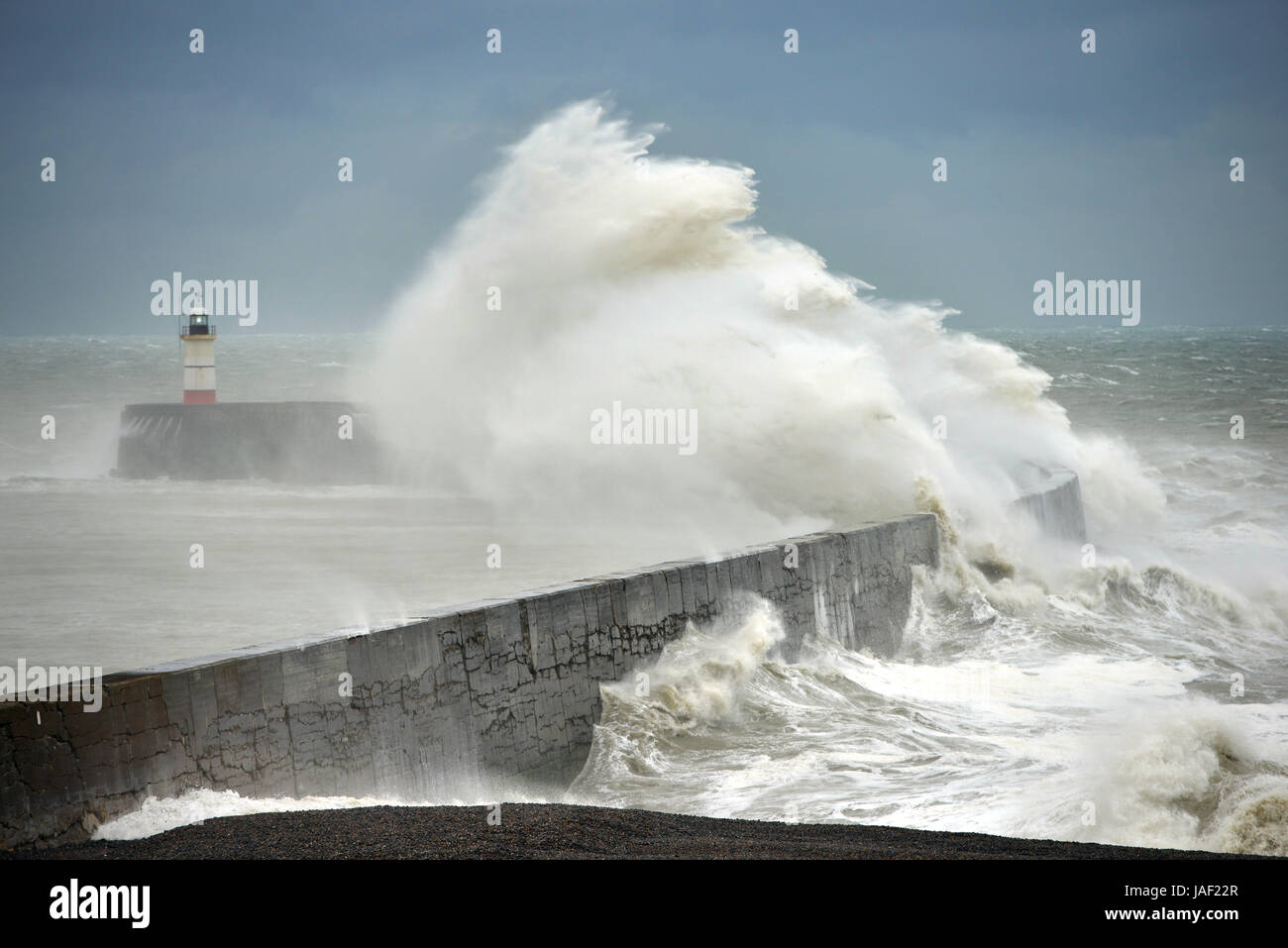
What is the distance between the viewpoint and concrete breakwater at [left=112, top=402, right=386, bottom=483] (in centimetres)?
2316

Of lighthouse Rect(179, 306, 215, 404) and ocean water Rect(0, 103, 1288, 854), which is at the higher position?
lighthouse Rect(179, 306, 215, 404)

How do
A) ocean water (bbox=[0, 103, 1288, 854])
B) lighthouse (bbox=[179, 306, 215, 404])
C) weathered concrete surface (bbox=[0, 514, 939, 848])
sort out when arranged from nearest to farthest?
weathered concrete surface (bbox=[0, 514, 939, 848]), ocean water (bbox=[0, 103, 1288, 854]), lighthouse (bbox=[179, 306, 215, 404])

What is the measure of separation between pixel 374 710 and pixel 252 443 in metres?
19.1

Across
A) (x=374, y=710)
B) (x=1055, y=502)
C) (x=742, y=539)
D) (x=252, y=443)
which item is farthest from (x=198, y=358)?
(x=374, y=710)

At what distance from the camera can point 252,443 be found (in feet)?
79.5

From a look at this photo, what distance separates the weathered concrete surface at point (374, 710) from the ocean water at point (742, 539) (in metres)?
0.20

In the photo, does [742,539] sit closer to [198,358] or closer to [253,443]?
[253,443]

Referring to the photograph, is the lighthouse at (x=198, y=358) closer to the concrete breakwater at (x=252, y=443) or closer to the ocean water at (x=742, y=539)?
the concrete breakwater at (x=252, y=443)

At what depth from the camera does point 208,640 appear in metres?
8.98

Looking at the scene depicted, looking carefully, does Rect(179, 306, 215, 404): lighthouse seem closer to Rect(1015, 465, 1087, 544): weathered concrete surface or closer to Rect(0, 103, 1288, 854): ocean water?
Rect(0, 103, 1288, 854): ocean water

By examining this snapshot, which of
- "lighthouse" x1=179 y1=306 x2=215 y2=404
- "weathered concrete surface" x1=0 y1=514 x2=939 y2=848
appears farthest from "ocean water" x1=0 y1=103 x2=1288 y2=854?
"lighthouse" x1=179 y1=306 x2=215 y2=404

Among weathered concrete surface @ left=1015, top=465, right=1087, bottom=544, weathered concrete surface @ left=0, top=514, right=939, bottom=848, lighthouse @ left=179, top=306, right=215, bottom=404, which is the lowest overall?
weathered concrete surface @ left=0, top=514, right=939, bottom=848
